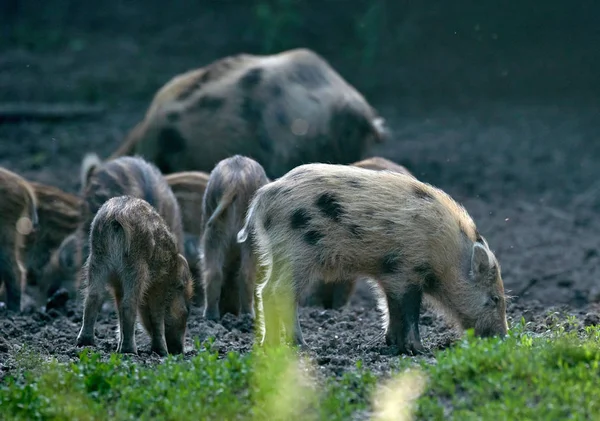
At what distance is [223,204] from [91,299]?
5.02ft

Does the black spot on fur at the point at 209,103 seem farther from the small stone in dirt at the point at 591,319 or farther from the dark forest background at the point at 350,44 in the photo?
the dark forest background at the point at 350,44

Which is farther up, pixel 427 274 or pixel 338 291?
pixel 427 274

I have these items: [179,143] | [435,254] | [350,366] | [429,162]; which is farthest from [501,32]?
[350,366]

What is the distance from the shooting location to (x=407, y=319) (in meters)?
7.33

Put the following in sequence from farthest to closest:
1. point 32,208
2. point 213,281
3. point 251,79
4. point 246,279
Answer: point 251,79 → point 32,208 → point 213,281 → point 246,279

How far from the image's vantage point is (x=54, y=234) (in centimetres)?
1109

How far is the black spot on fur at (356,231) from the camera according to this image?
720 cm

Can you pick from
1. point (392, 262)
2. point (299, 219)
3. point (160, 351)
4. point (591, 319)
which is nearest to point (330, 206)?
point (299, 219)

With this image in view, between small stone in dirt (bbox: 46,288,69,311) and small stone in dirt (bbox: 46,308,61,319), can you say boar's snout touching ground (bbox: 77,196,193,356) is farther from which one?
small stone in dirt (bbox: 46,288,69,311)

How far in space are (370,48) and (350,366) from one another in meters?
12.9

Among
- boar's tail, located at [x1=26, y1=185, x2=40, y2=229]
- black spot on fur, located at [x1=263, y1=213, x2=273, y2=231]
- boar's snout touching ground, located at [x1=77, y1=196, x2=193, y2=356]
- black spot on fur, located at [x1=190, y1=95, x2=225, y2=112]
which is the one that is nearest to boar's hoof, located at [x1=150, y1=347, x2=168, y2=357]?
boar's snout touching ground, located at [x1=77, y1=196, x2=193, y2=356]

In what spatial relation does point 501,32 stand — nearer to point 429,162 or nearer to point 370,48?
point 370,48

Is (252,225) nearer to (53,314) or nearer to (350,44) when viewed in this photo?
(53,314)

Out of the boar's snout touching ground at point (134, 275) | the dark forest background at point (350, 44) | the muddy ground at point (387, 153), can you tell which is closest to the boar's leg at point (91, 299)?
the boar's snout touching ground at point (134, 275)
